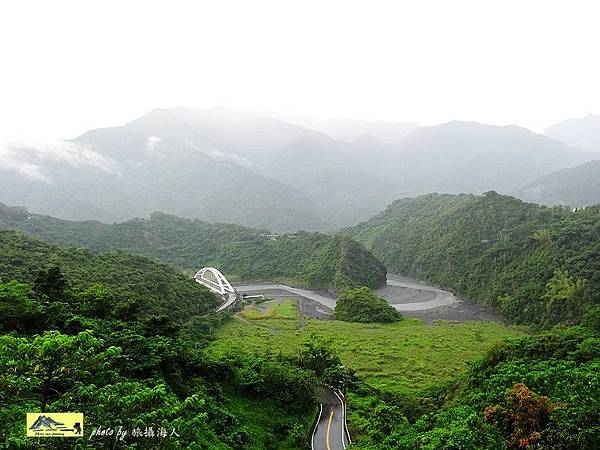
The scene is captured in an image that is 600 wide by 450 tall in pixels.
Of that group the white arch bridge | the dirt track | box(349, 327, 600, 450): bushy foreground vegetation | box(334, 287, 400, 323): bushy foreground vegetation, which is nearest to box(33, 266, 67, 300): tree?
box(349, 327, 600, 450): bushy foreground vegetation

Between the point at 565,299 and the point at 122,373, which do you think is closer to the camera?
the point at 122,373

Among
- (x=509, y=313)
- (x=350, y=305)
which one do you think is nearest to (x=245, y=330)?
(x=350, y=305)

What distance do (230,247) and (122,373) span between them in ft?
400

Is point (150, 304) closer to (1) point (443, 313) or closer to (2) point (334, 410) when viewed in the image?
(2) point (334, 410)

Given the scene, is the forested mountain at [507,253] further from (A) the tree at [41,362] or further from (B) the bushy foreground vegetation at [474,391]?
(A) the tree at [41,362]

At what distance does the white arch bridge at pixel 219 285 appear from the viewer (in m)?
91.5

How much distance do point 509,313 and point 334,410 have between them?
6050 centimetres

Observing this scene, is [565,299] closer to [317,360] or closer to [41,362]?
[317,360]

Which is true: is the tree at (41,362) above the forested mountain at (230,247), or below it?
above

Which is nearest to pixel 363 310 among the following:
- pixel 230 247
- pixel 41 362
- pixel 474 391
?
pixel 474 391

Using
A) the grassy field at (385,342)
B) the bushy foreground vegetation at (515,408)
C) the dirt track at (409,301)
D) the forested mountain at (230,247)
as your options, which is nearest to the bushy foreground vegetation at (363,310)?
the grassy field at (385,342)

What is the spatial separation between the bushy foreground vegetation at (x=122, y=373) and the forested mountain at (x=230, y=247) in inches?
2252

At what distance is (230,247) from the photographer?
14425 cm

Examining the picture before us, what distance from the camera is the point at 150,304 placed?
58375mm
